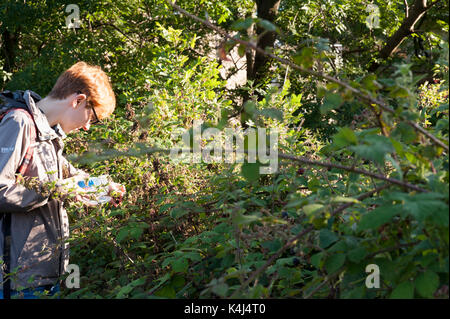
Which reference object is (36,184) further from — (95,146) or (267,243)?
(267,243)

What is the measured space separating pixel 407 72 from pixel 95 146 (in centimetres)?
91

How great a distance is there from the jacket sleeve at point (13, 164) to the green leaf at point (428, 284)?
1.84 metres

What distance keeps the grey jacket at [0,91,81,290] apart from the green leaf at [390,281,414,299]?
5.55 feet

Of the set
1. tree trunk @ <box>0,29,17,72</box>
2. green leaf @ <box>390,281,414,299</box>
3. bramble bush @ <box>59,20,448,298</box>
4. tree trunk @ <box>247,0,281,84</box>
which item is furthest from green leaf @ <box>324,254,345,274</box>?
tree trunk @ <box>0,29,17,72</box>

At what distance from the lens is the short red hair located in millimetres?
2824

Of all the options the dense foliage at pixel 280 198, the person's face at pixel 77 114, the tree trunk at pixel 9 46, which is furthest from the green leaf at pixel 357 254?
the tree trunk at pixel 9 46

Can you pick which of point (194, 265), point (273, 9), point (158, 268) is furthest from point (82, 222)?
point (273, 9)

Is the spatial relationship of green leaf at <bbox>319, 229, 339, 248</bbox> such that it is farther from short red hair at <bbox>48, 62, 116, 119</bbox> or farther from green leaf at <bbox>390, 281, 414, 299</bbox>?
short red hair at <bbox>48, 62, 116, 119</bbox>

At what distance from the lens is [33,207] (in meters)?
2.56

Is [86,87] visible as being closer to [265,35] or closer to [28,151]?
[28,151]

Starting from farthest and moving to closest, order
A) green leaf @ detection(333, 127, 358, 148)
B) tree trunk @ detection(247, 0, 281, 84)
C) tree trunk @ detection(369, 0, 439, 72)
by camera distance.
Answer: tree trunk @ detection(369, 0, 439, 72) < tree trunk @ detection(247, 0, 281, 84) < green leaf @ detection(333, 127, 358, 148)

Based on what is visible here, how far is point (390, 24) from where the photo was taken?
9.30 m

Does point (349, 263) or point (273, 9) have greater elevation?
point (273, 9)

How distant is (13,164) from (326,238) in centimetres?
164
